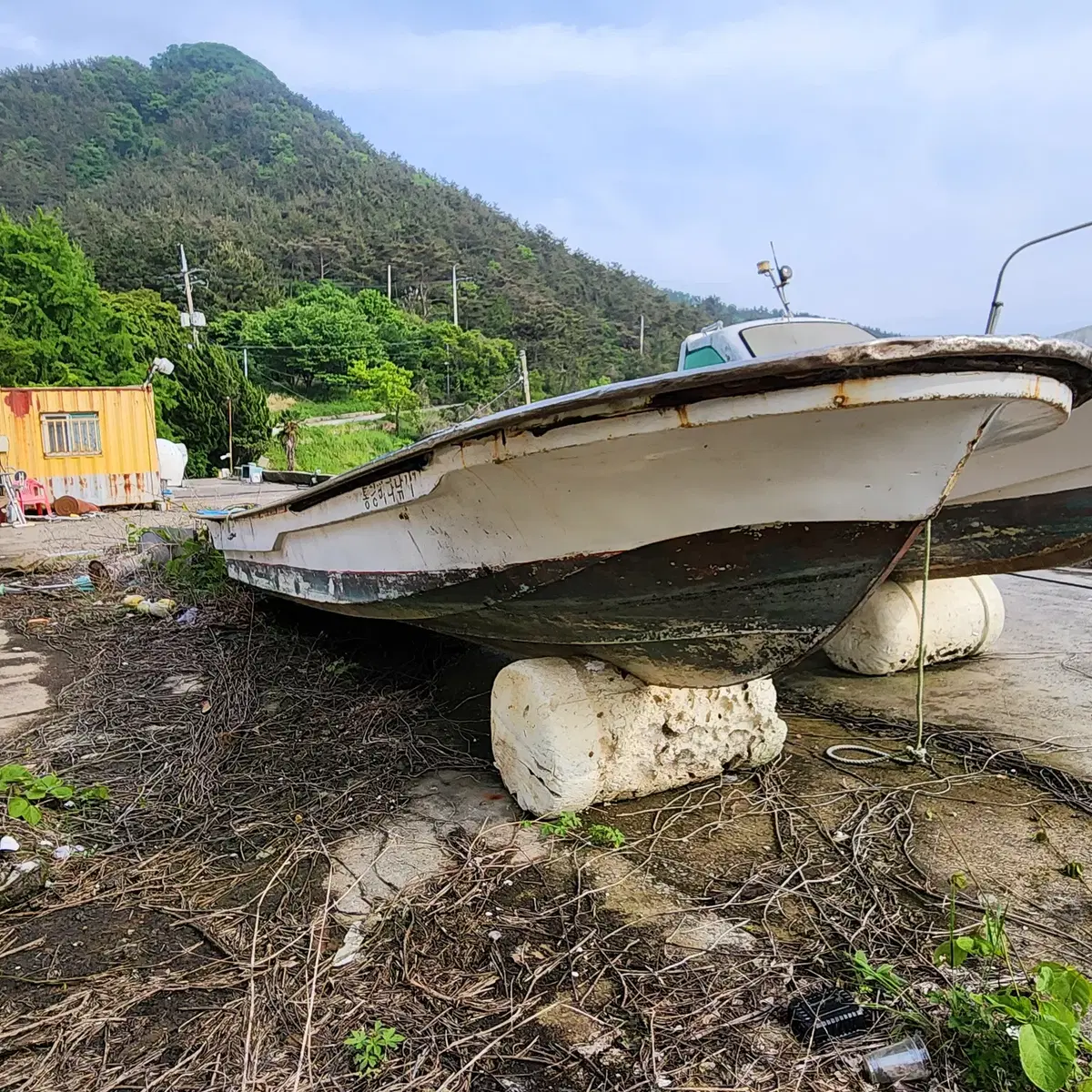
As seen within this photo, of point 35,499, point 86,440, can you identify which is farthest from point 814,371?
point 86,440

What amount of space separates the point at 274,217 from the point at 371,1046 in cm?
8759

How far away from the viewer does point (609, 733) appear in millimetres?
2732

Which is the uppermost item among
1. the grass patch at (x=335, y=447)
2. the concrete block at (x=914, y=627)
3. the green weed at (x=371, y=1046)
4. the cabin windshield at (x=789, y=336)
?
the grass patch at (x=335, y=447)

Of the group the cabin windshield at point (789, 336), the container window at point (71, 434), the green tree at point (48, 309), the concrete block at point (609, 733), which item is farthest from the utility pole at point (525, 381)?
the green tree at point (48, 309)

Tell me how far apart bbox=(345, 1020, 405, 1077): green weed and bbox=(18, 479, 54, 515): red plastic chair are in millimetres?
13541

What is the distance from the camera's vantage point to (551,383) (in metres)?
48.8

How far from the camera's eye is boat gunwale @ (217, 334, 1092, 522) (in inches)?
67.0

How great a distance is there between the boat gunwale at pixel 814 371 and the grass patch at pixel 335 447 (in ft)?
87.2

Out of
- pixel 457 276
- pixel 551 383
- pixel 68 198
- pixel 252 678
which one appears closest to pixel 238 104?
pixel 68 198

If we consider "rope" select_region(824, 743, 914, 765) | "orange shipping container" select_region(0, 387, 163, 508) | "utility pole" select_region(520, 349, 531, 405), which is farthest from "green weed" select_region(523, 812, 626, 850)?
"orange shipping container" select_region(0, 387, 163, 508)

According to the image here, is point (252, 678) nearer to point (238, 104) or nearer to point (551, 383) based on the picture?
point (551, 383)

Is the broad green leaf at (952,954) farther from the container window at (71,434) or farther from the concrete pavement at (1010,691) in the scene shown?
the container window at (71,434)

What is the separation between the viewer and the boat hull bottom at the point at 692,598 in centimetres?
231

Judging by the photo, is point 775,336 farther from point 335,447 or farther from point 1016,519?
point 335,447
